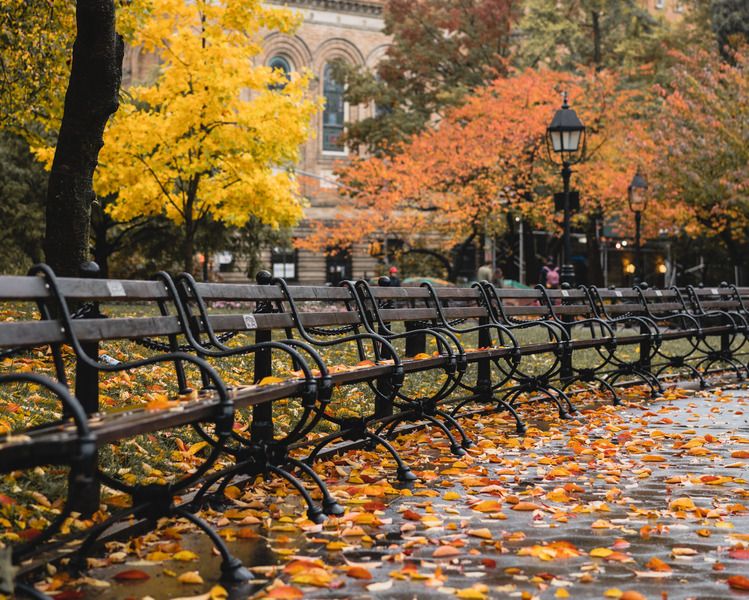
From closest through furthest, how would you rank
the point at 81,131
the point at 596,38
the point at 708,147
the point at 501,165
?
the point at 81,131
the point at 501,165
the point at 708,147
the point at 596,38

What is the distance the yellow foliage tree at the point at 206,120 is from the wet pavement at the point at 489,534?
1503cm

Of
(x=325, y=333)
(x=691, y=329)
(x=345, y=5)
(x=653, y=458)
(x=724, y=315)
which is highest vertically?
(x=345, y=5)

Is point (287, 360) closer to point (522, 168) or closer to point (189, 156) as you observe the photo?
point (189, 156)

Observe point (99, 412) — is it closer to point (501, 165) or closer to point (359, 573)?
point (359, 573)

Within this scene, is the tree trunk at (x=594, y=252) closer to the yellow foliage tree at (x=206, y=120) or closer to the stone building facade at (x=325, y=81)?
the stone building facade at (x=325, y=81)

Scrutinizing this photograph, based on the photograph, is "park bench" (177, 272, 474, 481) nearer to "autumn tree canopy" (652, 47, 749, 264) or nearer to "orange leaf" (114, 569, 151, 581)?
"orange leaf" (114, 569, 151, 581)

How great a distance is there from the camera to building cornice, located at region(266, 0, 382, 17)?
58.4 m

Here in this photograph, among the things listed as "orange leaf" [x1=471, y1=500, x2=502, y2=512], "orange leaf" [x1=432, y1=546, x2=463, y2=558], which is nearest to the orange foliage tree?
"orange leaf" [x1=471, y1=500, x2=502, y2=512]

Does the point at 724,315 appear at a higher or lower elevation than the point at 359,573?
higher

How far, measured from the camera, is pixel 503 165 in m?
33.8

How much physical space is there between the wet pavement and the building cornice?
54.0 metres

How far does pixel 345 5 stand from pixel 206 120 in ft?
132

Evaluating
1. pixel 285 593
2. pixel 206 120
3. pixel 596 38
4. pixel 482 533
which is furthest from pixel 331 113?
pixel 285 593

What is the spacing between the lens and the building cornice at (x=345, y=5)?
5841cm
